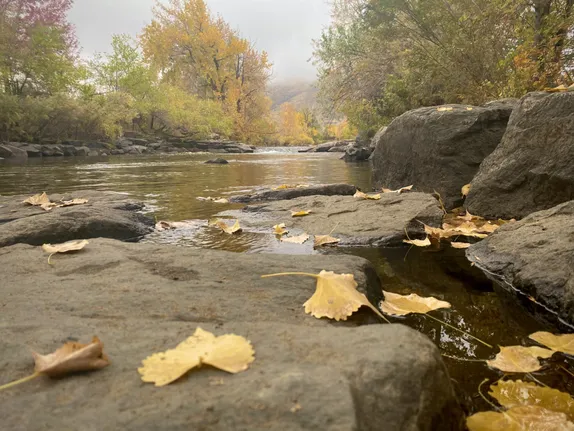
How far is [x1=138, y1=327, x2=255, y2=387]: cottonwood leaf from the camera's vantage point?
30.4 inches

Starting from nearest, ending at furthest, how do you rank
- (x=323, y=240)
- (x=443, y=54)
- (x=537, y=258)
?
(x=537, y=258), (x=323, y=240), (x=443, y=54)

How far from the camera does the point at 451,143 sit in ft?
13.7

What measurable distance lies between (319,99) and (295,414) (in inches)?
752

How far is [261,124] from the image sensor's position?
39.0m

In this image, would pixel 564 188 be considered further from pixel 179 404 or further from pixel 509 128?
pixel 179 404

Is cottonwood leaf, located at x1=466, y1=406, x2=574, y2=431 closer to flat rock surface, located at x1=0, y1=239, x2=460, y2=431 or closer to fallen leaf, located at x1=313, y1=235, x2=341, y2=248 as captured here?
flat rock surface, located at x1=0, y1=239, x2=460, y2=431

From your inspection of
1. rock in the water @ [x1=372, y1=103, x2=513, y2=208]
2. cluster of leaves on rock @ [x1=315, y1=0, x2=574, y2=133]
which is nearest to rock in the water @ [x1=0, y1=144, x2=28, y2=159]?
cluster of leaves on rock @ [x1=315, y1=0, x2=574, y2=133]

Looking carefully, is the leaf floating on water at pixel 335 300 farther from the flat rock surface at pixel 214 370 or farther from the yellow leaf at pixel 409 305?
the yellow leaf at pixel 409 305

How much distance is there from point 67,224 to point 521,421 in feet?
9.31

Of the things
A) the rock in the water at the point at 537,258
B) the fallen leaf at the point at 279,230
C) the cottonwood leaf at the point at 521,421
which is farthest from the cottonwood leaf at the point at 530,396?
the fallen leaf at the point at 279,230

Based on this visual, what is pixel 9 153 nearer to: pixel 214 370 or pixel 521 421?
pixel 214 370

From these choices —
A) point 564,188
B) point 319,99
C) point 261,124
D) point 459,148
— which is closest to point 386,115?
point 319,99

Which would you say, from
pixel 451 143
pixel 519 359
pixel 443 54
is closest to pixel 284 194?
pixel 451 143

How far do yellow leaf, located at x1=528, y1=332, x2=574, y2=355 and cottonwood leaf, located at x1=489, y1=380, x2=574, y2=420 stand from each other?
0.25m
